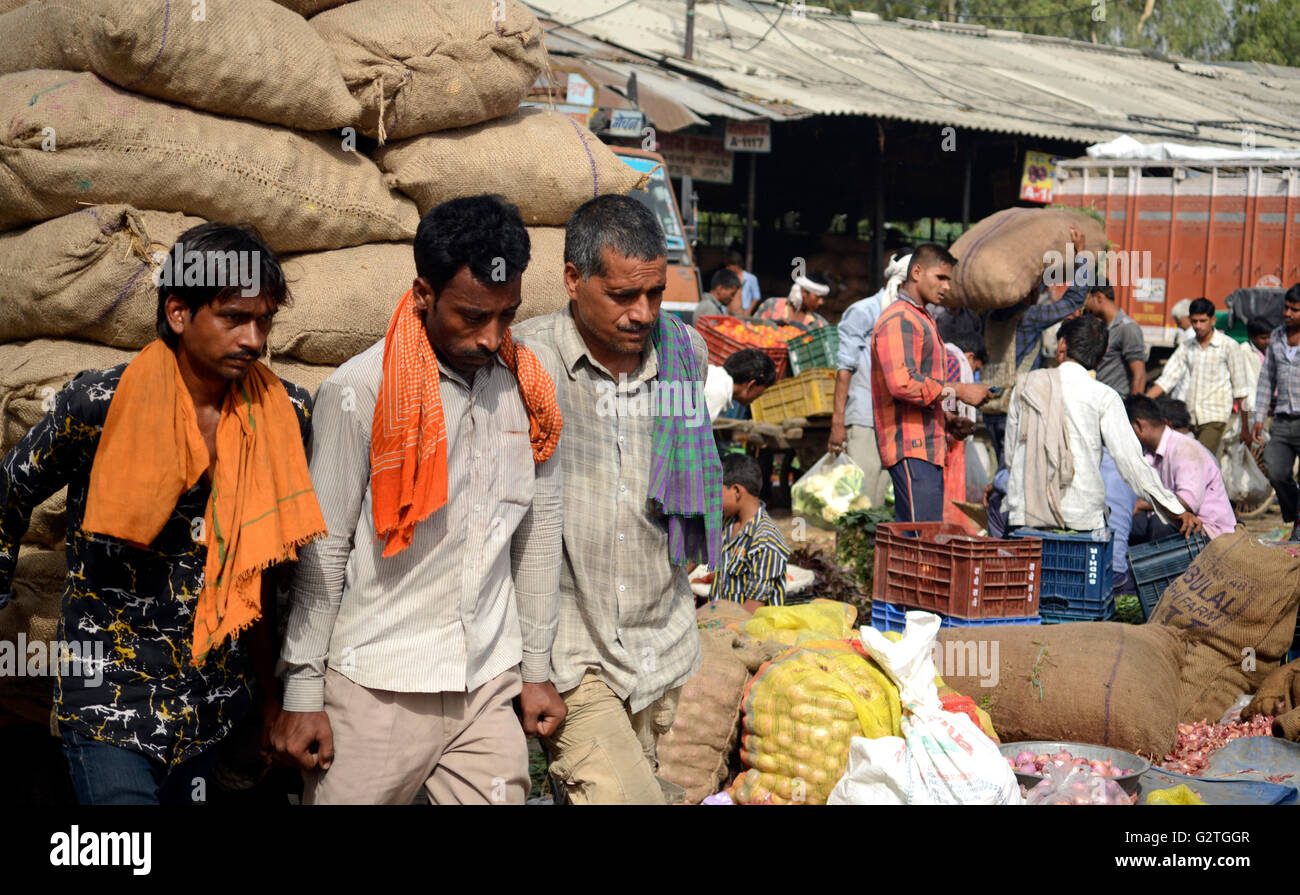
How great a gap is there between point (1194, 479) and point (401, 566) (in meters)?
5.85

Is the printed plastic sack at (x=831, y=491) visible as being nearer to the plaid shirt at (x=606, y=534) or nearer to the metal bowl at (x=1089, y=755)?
the metal bowl at (x=1089, y=755)

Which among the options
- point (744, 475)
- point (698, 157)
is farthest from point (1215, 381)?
point (744, 475)

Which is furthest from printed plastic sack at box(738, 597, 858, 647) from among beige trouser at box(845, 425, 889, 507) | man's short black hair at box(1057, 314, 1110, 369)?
beige trouser at box(845, 425, 889, 507)

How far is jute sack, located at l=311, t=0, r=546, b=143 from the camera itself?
417cm

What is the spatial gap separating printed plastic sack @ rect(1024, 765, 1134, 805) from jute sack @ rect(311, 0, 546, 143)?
2938 mm

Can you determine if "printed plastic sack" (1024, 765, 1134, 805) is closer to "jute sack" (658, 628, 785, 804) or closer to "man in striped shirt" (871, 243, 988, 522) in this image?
"jute sack" (658, 628, 785, 804)

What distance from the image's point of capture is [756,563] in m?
5.77

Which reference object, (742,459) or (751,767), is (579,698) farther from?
(742,459)

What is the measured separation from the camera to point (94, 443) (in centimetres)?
272

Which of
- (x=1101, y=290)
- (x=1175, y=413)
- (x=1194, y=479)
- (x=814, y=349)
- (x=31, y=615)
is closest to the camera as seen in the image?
(x=31, y=615)

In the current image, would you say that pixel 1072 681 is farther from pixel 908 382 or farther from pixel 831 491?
pixel 831 491

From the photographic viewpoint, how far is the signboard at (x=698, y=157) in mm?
15289

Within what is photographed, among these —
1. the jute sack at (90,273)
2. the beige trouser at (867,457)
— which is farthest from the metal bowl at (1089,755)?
the beige trouser at (867,457)

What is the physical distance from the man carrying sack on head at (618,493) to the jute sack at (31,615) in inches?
69.8
